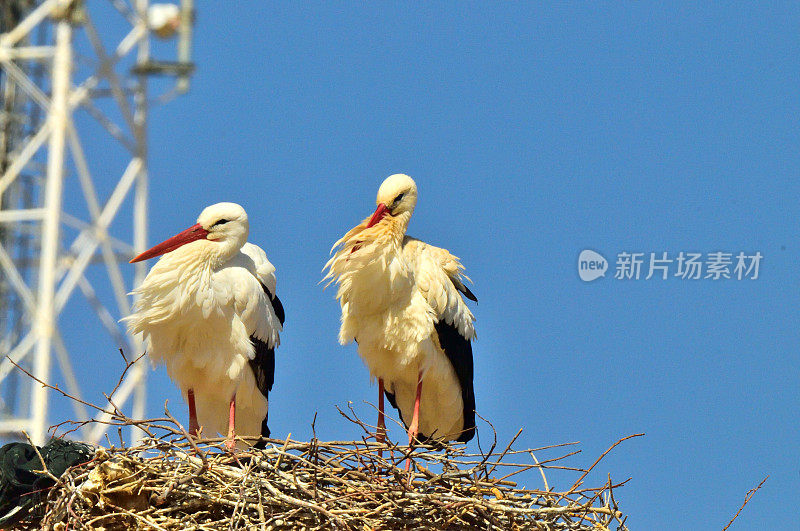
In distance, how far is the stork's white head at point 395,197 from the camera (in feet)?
18.7

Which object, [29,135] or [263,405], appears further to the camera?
[29,135]

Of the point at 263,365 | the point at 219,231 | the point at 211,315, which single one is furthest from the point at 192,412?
the point at 219,231

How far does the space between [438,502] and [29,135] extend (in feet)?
39.7

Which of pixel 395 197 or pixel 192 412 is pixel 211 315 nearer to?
pixel 192 412

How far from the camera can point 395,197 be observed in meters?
5.72

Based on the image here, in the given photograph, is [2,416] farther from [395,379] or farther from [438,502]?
[438,502]

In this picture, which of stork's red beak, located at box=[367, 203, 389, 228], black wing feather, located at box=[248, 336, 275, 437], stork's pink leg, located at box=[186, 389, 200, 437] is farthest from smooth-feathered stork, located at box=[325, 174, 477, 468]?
stork's pink leg, located at box=[186, 389, 200, 437]

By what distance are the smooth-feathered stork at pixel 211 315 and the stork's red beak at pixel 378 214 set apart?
0.55 meters

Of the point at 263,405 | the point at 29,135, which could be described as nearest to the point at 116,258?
the point at 29,135

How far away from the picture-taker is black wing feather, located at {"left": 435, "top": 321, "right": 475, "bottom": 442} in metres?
5.74

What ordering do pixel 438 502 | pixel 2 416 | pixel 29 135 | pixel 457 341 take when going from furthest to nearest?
pixel 29 135 → pixel 2 416 → pixel 457 341 → pixel 438 502

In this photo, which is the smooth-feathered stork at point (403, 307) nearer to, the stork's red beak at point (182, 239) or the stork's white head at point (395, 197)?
the stork's white head at point (395, 197)

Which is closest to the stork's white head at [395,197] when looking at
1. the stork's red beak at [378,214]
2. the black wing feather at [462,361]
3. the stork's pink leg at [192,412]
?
the stork's red beak at [378,214]

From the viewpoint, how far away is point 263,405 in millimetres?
5887
